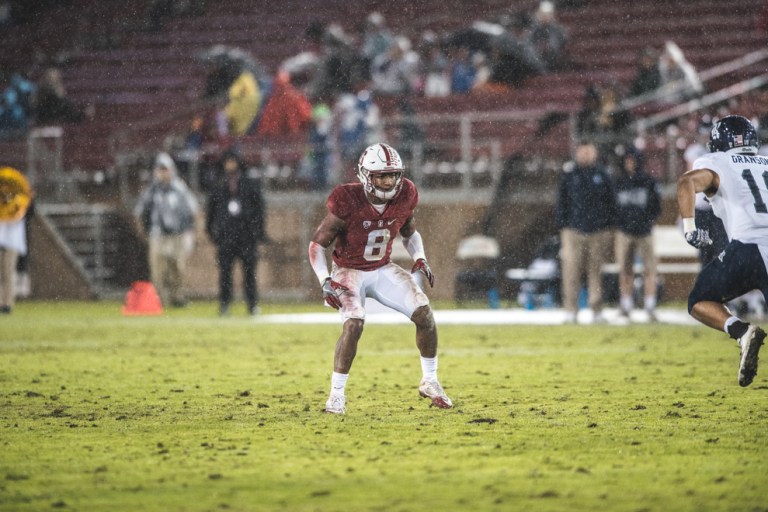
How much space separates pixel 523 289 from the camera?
19078mm

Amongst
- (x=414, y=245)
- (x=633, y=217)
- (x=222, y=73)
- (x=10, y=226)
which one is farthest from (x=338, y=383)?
(x=222, y=73)

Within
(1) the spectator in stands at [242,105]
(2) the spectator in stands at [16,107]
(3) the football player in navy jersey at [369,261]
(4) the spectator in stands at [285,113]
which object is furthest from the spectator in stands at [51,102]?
(3) the football player in navy jersey at [369,261]

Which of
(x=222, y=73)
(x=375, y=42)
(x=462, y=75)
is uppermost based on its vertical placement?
(x=375, y=42)

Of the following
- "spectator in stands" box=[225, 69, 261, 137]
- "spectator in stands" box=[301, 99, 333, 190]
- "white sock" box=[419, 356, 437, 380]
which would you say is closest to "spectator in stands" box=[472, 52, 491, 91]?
"spectator in stands" box=[301, 99, 333, 190]

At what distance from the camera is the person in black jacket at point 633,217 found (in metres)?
15.4

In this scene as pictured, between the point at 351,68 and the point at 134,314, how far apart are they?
293 inches

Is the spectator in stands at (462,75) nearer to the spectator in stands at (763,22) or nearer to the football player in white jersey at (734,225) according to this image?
the spectator in stands at (763,22)

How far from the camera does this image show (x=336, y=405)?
784cm

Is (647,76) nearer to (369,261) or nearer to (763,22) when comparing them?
(763,22)

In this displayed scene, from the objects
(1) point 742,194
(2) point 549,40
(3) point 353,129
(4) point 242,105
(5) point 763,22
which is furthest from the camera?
(2) point 549,40

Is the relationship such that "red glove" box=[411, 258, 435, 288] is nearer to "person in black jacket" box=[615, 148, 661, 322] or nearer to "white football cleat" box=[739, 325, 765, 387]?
"white football cleat" box=[739, 325, 765, 387]

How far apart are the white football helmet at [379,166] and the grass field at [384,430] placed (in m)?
1.33

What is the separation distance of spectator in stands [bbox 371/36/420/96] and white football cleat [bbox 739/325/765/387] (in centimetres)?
1559

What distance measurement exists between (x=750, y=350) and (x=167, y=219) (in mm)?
12635
